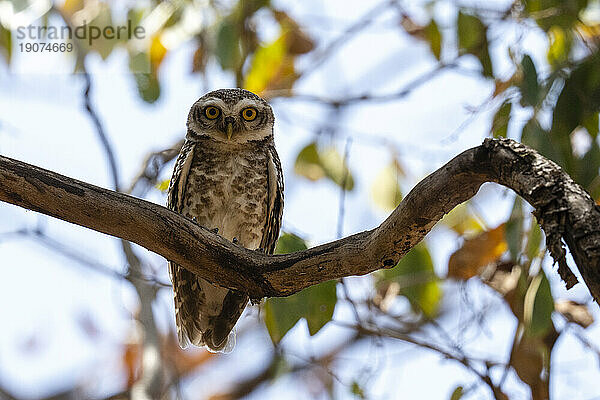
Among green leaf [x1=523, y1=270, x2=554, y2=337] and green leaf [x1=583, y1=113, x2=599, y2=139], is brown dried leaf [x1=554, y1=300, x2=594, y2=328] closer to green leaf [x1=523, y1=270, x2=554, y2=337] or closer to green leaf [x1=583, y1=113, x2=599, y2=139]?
green leaf [x1=523, y1=270, x2=554, y2=337]

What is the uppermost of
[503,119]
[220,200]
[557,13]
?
[557,13]

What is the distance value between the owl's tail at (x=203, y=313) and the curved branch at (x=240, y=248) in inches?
46.6

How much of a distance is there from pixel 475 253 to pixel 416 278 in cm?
51

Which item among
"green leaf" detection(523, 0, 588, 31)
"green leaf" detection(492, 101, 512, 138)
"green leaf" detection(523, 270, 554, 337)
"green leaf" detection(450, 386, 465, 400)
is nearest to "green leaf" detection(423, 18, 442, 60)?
"green leaf" detection(523, 0, 588, 31)

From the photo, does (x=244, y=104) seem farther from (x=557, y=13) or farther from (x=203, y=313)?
(x=557, y=13)

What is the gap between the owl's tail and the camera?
12.8 feet

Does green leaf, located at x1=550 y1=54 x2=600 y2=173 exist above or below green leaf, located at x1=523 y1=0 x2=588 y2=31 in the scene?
below

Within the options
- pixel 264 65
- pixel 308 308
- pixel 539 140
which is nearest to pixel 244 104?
pixel 264 65

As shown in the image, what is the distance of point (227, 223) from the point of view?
4000mm

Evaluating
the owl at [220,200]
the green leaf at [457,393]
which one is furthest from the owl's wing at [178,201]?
the green leaf at [457,393]

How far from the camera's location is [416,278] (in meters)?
4.43

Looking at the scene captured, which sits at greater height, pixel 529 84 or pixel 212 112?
pixel 529 84

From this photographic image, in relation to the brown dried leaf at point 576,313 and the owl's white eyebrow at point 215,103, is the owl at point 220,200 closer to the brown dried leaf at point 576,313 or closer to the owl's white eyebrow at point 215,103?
the owl's white eyebrow at point 215,103

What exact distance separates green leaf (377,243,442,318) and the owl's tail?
1.00 meters
